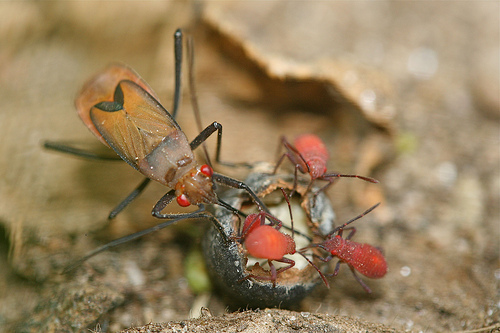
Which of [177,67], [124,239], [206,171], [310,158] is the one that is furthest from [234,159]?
[124,239]

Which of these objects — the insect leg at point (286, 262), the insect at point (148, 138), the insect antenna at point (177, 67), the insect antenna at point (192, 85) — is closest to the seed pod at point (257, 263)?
the insect leg at point (286, 262)

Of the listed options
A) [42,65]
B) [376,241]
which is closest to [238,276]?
[376,241]

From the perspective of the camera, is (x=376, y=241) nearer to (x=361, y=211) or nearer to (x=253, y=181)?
(x=361, y=211)

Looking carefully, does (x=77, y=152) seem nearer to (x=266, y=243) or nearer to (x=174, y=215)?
(x=174, y=215)

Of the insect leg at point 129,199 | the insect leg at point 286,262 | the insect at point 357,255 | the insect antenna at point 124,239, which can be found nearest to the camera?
the insect leg at point 286,262

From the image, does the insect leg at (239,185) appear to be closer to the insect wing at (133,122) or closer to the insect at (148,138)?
the insect at (148,138)

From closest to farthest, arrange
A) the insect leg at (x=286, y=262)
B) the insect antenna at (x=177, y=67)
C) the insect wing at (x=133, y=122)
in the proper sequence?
1. the insect leg at (x=286, y=262)
2. the insect wing at (x=133, y=122)
3. the insect antenna at (x=177, y=67)

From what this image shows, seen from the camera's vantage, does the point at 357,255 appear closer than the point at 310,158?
Yes
